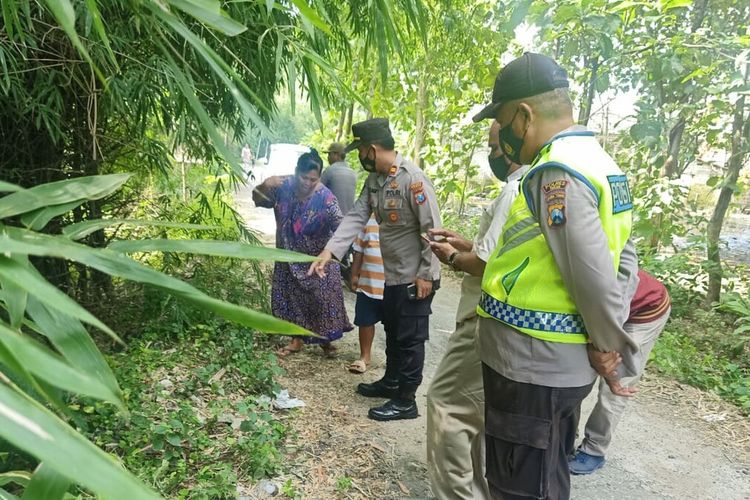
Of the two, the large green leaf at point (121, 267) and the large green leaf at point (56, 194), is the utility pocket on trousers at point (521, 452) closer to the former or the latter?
the large green leaf at point (121, 267)

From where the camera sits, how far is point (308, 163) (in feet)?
11.9

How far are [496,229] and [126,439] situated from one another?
1818mm

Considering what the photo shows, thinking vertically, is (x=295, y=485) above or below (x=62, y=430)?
below

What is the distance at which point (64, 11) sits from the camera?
26.5 inches

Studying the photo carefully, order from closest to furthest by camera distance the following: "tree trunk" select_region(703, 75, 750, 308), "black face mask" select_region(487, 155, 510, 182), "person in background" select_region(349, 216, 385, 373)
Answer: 1. "black face mask" select_region(487, 155, 510, 182)
2. "person in background" select_region(349, 216, 385, 373)
3. "tree trunk" select_region(703, 75, 750, 308)

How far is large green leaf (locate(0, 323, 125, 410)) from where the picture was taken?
523 mm

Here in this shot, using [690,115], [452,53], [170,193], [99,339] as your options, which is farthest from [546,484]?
[452,53]

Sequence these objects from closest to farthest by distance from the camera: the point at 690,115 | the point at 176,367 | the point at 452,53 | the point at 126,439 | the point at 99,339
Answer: the point at 126,439, the point at 176,367, the point at 99,339, the point at 690,115, the point at 452,53

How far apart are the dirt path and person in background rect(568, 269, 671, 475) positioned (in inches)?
3.8

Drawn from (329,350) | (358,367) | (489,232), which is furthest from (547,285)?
(329,350)

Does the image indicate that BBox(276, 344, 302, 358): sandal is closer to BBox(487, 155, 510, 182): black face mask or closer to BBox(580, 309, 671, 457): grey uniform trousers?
BBox(580, 309, 671, 457): grey uniform trousers

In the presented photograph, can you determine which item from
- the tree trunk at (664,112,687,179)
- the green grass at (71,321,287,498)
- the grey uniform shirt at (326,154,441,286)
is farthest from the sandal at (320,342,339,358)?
the tree trunk at (664,112,687,179)

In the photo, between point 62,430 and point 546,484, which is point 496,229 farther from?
point 62,430

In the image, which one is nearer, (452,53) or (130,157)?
(130,157)
